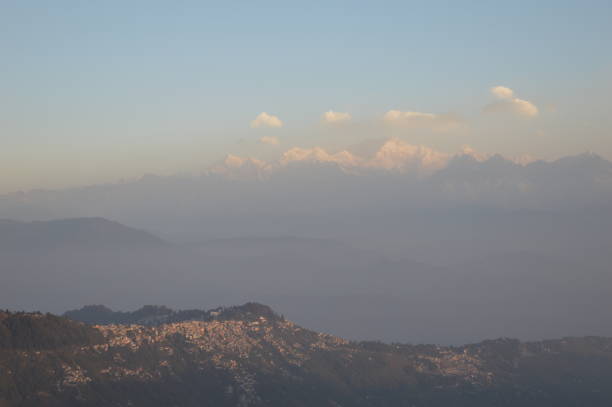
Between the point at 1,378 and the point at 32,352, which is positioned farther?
the point at 32,352

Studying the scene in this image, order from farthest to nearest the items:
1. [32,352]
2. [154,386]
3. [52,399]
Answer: [154,386] < [32,352] < [52,399]

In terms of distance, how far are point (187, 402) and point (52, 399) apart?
38.1m

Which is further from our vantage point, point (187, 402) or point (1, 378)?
point (187, 402)

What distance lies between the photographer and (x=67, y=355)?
192500 millimetres

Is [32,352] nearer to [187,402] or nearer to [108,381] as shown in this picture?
[108,381]

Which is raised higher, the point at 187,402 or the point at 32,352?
the point at 32,352

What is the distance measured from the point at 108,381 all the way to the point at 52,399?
1942 cm

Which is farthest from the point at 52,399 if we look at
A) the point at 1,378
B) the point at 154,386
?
the point at 154,386

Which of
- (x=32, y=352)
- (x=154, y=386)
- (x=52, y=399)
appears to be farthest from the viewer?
(x=154, y=386)

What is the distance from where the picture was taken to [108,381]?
625ft

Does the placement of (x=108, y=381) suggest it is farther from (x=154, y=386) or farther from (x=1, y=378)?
(x=1, y=378)

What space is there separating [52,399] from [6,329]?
33.8m

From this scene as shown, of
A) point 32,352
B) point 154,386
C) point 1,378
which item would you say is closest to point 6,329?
point 32,352

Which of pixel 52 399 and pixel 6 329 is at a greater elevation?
pixel 6 329
